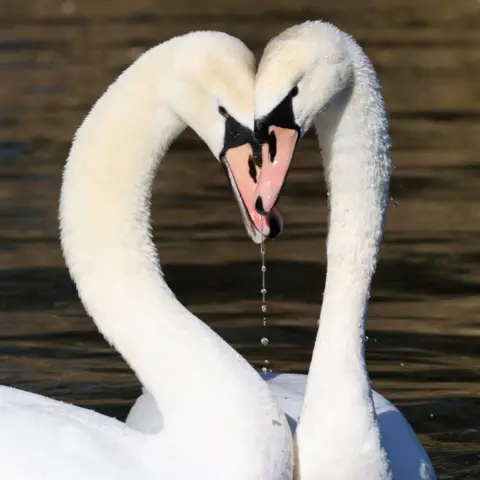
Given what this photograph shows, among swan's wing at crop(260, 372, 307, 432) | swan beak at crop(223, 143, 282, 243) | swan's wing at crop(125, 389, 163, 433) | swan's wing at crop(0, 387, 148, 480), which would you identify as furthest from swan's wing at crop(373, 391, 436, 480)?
swan beak at crop(223, 143, 282, 243)

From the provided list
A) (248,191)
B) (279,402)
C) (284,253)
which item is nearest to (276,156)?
(248,191)

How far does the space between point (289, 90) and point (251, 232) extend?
47 centimetres

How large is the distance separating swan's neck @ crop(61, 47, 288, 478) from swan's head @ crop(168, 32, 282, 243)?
10 centimetres

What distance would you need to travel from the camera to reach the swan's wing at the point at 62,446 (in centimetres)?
473

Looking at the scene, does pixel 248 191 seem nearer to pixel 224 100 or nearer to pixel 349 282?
pixel 224 100

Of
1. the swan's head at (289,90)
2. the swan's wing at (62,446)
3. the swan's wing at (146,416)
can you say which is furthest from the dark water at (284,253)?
the swan's head at (289,90)

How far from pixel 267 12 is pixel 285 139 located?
13.4 meters

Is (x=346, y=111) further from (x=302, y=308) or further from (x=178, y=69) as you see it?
(x=302, y=308)

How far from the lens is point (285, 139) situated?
15.4 feet

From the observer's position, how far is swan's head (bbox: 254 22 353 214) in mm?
4680

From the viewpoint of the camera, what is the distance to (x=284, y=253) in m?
9.10

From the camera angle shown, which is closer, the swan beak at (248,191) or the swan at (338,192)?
the swan beak at (248,191)

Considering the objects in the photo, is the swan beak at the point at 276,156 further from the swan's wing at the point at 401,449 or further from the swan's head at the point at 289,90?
the swan's wing at the point at 401,449

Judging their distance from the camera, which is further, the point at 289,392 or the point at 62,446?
the point at 289,392
